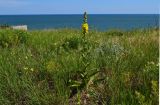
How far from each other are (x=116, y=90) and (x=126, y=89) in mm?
110

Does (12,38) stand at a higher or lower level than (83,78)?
lower

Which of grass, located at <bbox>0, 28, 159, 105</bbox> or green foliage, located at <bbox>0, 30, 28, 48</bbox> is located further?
green foliage, located at <bbox>0, 30, 28, 48</bbox>

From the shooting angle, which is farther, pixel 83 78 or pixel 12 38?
pixel 12 38

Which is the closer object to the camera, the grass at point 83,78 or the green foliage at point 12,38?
the grass at point 83,78

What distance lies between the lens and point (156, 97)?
4434 millimetres

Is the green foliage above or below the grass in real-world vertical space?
below

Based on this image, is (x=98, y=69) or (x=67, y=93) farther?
(x=98, y=69)

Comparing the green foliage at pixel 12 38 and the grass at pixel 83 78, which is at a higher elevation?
the grass at pixel 83 78

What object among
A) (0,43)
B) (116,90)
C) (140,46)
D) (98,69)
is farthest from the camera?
(0,43)

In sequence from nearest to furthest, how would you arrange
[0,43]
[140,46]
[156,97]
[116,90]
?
[156,97], [116,90], [140,46], [0,43]

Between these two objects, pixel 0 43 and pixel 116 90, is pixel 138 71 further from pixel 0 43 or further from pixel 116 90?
pixel 0 43

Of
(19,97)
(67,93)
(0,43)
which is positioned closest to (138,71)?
(67,93)

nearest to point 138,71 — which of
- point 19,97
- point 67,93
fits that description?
point 67,93

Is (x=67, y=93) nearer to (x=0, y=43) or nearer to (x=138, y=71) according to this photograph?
(x=138, y=71)
